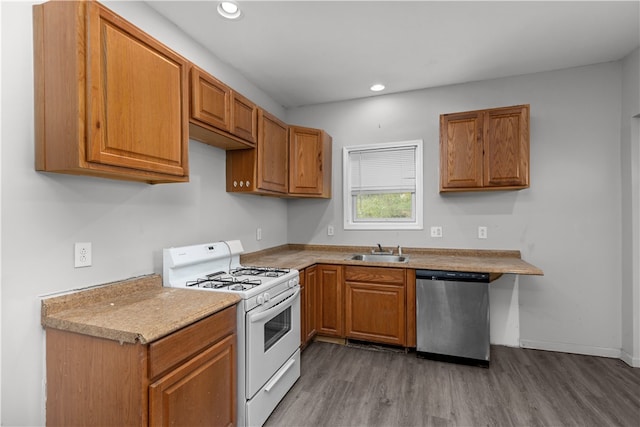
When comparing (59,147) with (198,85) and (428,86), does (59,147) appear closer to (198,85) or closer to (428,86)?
(198,85)

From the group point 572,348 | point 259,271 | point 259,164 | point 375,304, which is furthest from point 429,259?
point 259,164

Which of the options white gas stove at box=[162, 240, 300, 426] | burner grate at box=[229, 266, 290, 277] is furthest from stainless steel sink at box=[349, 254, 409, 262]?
white gas stove at box=[162, 240, 300, 426]

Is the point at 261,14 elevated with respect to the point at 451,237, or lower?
elevated

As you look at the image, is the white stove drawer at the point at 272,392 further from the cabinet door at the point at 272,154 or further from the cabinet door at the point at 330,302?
the cabinet door at the point at 272,154

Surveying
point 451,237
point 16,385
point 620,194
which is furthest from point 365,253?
point 16,385

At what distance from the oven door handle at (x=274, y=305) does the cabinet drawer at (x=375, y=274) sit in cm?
76

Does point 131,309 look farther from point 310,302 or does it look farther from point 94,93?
point 310,302

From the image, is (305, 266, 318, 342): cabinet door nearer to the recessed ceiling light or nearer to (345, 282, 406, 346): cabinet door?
(345, 282, 406, 346): cabinet door

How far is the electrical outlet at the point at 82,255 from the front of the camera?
1.56m

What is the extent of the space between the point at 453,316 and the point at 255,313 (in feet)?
5.81

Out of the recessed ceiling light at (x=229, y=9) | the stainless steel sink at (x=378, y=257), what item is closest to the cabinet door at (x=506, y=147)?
the stainless steel sink at (x=378, y=257)

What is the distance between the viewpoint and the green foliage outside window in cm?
349

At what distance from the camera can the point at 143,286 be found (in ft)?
6.15

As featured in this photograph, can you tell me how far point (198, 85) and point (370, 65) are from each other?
63.5 inches
